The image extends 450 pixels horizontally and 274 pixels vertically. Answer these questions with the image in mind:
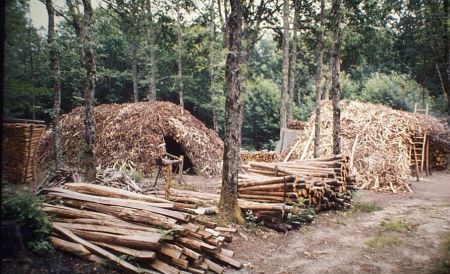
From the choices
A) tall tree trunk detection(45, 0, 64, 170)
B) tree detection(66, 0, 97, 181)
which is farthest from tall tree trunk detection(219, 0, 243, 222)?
tall tree trunk detection(45, 0, 64, 170)

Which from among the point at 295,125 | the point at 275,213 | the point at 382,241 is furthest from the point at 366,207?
the point at 295,125

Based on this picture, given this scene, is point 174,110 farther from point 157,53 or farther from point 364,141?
point 157,53

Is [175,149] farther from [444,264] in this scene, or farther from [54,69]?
[444,264]

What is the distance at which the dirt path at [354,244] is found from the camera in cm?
592

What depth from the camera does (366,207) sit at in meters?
10.2

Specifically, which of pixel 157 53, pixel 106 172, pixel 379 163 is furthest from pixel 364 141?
pixel 157 53

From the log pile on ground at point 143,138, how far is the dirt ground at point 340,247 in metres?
7.57

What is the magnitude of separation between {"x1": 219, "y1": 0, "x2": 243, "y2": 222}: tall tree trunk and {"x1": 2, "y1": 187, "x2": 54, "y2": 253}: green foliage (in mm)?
3773

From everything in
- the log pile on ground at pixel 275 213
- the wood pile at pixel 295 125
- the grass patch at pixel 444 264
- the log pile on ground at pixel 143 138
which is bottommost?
the grass patch at pixel 444 264

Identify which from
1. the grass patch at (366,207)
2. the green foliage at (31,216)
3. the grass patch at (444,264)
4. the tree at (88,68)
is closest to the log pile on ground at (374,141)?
the grass patch at (366,207)

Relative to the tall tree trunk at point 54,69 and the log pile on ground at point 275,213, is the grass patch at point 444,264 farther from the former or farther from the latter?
the tall tree trunk at point 54,69

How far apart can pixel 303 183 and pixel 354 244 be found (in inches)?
77.5

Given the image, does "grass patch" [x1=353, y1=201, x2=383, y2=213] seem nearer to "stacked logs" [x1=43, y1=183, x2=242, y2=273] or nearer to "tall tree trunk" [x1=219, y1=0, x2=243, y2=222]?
"tall tree trunk" [x1=219, y1=0, x2=243, y2=222]

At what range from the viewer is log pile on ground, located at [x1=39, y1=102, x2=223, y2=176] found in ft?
48.5
